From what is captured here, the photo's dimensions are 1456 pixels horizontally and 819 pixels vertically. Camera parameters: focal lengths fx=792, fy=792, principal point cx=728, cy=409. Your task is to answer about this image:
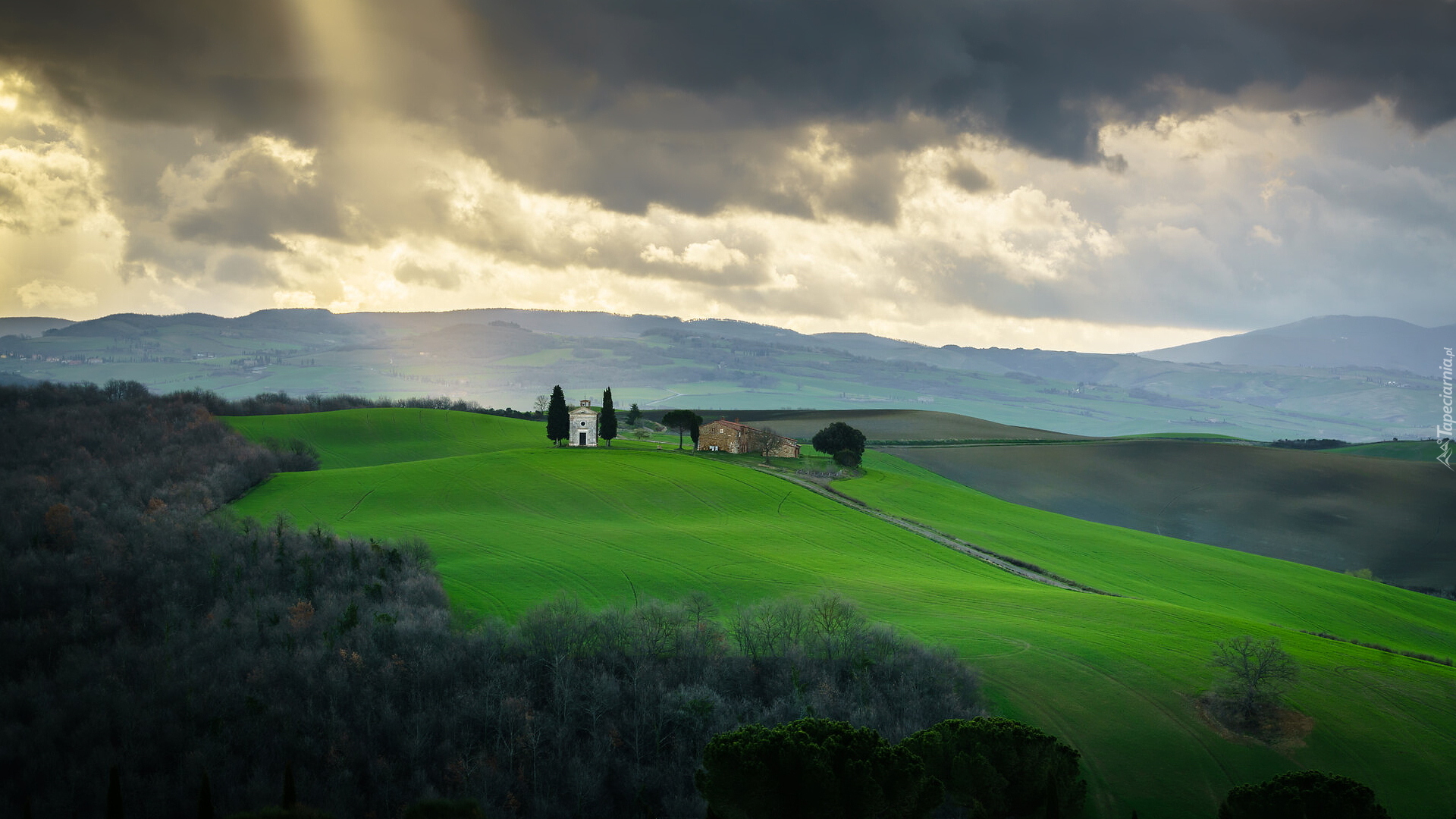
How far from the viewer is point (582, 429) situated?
90812 millimetres

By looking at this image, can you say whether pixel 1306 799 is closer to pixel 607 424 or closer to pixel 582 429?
pixel 607 424

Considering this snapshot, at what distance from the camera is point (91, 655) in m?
29.6

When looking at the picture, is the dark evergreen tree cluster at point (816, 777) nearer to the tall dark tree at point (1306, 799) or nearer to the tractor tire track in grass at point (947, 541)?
the tall dark tree at point (1306, 799)

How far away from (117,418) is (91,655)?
72292 millimetres

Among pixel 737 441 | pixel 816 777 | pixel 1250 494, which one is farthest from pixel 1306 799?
pixel 1250 494

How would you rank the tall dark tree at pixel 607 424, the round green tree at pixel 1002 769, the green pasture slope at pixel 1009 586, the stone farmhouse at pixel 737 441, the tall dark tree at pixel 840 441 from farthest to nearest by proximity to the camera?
the tall dark tree at pixel 840 441
the stone farmhouse at pixel 737 441
the tall dark tree at pixel 607 424
the green pasture slope at pixel 1009 586
the round green tree at pixel 1002 769

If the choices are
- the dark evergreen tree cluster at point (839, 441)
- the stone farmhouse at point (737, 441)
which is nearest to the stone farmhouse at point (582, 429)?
the stone farmhouse at point (737, 441)

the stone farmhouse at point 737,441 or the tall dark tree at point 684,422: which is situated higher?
the tall dark tree at point 684,422

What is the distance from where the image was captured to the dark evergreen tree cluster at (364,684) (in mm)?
25047

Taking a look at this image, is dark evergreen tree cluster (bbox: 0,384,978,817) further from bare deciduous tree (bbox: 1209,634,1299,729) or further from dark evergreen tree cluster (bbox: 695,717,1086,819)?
bare deciduous tree (bbox: 1209,634,1299,729)

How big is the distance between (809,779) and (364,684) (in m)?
17.8

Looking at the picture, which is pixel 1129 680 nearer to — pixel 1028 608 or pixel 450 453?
pixel 1028 608

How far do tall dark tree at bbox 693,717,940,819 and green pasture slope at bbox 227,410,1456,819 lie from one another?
8.08m

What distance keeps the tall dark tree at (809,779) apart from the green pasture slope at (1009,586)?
8077 mm
